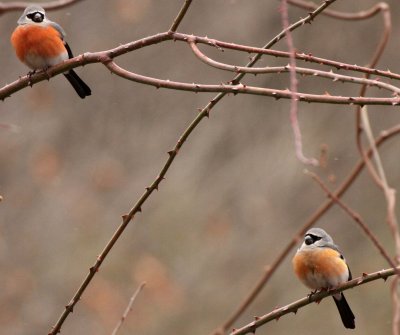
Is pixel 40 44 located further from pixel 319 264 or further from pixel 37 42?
pixel 319 264

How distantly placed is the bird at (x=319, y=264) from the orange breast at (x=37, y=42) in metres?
1.87

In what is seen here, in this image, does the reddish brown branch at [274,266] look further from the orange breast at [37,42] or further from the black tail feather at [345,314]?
the black tail feather at [345,314]

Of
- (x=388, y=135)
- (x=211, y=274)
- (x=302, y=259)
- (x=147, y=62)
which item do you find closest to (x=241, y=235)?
(x=211, y=274)

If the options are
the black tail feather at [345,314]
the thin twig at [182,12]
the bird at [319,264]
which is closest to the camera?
the thin twig at [182,12]

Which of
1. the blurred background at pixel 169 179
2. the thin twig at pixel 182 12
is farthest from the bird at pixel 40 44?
the blurred background at pixel 169 179

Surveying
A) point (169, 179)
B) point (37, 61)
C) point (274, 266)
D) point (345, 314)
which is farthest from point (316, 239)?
point (169, 179)

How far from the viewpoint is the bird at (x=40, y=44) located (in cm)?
482

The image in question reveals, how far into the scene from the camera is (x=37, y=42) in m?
4.89

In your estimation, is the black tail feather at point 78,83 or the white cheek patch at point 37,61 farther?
the black tail feather at point 78,83

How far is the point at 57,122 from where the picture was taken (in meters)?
12.5

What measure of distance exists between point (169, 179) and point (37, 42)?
7.03 metres

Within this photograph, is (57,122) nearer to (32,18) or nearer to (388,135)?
(32,18)

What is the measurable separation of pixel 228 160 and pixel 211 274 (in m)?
1.57

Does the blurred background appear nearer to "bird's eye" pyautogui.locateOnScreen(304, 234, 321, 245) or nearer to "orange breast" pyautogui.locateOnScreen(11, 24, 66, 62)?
"bird's eye" pyautogui.locateOnScreen(304, 234, 321, 245)
